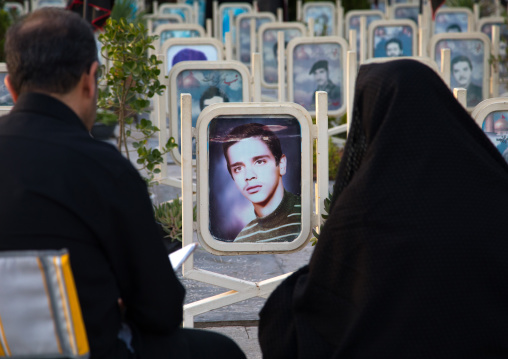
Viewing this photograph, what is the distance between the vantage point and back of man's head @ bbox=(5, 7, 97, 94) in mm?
1889

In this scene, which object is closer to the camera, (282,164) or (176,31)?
(282,164)

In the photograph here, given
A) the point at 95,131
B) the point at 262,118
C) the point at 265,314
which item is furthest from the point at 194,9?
the point at 265,314

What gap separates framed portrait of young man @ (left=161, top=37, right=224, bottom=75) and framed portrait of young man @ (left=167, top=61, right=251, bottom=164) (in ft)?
5.82

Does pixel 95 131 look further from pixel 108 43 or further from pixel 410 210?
pixel 410 210

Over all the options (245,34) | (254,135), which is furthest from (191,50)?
(245,34)

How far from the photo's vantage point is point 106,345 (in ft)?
6.24

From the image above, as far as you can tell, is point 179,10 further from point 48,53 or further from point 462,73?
point 48,53

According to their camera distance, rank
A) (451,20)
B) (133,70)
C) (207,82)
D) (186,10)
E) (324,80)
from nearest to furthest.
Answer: (133,70) → (207,82) → (324,80) → (451,20) → (186,10)

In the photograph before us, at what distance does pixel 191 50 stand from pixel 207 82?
193cm

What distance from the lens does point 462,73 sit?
22.0 feet

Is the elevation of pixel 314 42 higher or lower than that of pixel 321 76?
higher

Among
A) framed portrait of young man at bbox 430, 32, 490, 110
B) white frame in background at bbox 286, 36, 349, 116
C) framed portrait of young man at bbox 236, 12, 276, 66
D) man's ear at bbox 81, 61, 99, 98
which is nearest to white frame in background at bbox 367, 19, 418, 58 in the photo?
framed portrait of young man at bbox 430, 32, 490, 110

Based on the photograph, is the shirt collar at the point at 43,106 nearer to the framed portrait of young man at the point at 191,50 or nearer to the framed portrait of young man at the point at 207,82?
the framed portrait of young man at the point at 207,82

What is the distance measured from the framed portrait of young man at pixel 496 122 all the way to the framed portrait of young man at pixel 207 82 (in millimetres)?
1760
